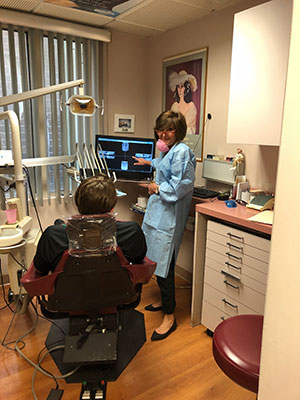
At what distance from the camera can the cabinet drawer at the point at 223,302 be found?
6.48ft

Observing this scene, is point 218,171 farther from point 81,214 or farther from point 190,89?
point 81,214

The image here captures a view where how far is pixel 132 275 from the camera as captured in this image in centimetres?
133

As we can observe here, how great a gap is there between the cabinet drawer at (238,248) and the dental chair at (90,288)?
2.46 feet

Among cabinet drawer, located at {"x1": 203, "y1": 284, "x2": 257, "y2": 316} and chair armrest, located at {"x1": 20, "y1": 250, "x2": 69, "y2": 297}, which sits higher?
Answer: chair armrest, located at {"x1": 20, "y1": 250, "x2": 69, "y2": 297}

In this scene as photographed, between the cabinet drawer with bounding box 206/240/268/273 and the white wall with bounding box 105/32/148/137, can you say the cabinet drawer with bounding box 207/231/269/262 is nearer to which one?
the cabinet drawer with bounding box 206/240/268/273

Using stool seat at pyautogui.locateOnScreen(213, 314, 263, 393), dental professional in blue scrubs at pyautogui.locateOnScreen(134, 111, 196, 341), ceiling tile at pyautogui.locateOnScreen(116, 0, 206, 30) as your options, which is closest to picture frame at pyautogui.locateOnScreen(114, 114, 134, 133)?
ceiling tile at pyautogui.locateOnScreen(116, 0, 206, 30)

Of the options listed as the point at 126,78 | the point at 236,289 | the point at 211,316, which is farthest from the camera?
the point at 126,78

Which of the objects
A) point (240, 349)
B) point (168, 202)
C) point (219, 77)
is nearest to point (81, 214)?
point (240, 349)

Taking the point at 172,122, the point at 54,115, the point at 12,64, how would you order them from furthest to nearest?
1. the point at 54,115
2. the point at 12,64
3. the point at 172,122

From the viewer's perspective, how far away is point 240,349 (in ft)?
3.71

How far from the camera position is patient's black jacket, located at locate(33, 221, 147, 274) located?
131cm

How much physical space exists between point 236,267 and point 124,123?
78.3 inches

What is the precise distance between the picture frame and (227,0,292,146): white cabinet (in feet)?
4.87

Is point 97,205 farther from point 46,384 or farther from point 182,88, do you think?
point 182,88
